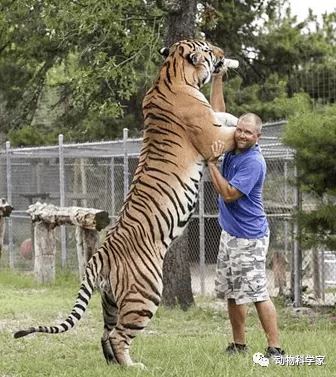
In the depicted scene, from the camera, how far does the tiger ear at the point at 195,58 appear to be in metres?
6.80

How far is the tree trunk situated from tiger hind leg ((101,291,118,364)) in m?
3.80

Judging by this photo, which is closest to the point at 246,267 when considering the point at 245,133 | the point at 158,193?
the point at 158,193

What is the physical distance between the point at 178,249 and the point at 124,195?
3466mm

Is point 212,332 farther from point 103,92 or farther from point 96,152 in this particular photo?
point 103,92

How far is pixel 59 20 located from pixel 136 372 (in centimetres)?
619

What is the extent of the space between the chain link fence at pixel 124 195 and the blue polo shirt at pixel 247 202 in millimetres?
3561

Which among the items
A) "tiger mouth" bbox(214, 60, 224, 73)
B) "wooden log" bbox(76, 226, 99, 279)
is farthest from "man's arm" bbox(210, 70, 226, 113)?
"wooden log" bbox(76, 226, 99, 279)

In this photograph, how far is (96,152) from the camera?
15352 mm

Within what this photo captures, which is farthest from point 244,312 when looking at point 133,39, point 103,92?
point 103,92

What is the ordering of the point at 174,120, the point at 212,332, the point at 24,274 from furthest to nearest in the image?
1. the point at 24,274
2. the point at 212,332
3. the point at 174,120

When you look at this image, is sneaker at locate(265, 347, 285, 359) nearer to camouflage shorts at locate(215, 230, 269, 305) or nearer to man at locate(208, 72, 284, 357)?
man at locate(208, 72, 284, 357)

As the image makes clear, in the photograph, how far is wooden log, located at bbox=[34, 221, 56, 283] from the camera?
43.6 ft

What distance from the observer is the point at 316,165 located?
31.8 feet

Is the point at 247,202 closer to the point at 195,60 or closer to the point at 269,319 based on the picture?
the point at 269,319
